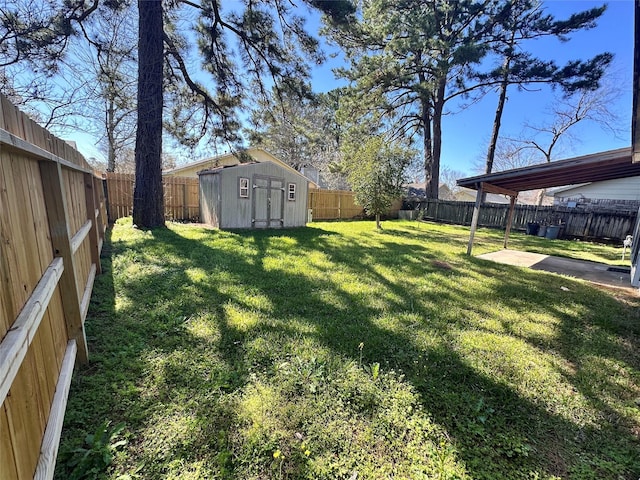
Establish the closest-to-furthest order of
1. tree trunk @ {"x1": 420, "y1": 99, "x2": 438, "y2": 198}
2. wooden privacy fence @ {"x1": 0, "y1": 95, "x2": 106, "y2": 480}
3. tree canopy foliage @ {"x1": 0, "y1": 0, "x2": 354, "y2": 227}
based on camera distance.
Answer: wooden privacy fence @ {"x1": 0, "y1": 95, "x2": 106, "y2": 480}
tree canopy foliage @ {"x1": 0, "y1": 0, "x2": 354, "y2": 227}
tree trunk @ {"x1": 420, "y1": 99, "x2": 438, "y2": 198}

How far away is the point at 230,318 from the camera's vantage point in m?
3.00

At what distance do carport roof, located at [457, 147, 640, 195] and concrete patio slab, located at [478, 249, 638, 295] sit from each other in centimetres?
183

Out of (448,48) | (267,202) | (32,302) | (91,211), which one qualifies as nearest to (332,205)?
(267,202)

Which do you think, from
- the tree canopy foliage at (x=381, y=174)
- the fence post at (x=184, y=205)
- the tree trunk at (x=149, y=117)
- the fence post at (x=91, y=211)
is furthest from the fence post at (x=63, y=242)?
the tree canopy foliage at (x=381, y=174)

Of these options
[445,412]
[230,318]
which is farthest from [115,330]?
[445,412]

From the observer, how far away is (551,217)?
1279cm

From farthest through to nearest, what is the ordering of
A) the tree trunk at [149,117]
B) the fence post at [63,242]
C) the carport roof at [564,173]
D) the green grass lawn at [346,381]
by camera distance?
the tree trunk at [149,117]
the carport roof at [564,173]
the fence post at [63,242]
the green grass lawn at [346,381]

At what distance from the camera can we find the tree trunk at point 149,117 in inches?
276

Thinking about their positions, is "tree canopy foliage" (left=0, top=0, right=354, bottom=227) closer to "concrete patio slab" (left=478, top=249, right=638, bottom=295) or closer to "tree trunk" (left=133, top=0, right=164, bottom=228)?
"tree trunk" (left=133, top=0, right=164, bottom=228)

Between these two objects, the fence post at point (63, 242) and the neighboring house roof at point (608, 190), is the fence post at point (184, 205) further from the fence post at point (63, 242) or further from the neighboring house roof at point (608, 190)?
the neighboring house roof at point (608, 190)

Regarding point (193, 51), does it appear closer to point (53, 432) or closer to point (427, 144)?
point (53, 432)

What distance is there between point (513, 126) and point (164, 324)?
2867 centimetres

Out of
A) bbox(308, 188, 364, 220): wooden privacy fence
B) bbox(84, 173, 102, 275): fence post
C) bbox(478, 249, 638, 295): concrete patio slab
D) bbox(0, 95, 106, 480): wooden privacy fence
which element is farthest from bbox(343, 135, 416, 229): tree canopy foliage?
bbox(0, 95, 106, 480): wooden privacy fence

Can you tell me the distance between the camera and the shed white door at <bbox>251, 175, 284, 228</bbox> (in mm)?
9398
